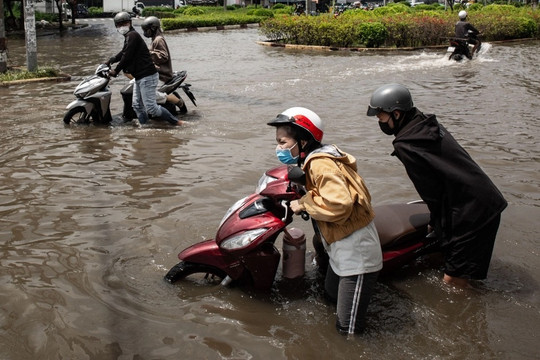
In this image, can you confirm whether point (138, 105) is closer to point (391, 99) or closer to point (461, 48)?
point (391, 99)

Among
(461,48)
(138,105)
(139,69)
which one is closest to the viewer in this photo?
(139,69)

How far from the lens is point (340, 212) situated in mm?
3406

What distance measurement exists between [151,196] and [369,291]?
10.7 feet

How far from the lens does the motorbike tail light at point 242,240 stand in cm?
378

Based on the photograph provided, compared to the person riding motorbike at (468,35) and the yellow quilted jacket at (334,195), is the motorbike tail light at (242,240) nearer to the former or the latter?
the yellow quilted jacket at (334,195)

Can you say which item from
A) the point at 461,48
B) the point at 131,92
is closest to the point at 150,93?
the point at 131,92

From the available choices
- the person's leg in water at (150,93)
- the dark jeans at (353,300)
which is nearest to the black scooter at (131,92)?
the person's leg in water at (150,93)

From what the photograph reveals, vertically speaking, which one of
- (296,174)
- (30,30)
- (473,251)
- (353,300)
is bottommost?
(353,300)

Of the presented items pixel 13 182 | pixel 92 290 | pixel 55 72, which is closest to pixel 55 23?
pixel 55 72

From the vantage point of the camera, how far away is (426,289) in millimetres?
4367

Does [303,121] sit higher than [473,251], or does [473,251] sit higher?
[303,121]

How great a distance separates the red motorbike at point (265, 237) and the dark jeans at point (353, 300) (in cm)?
→ 50

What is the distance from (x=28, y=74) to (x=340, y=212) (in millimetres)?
12421

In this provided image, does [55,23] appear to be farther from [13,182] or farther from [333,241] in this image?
[333,241]
